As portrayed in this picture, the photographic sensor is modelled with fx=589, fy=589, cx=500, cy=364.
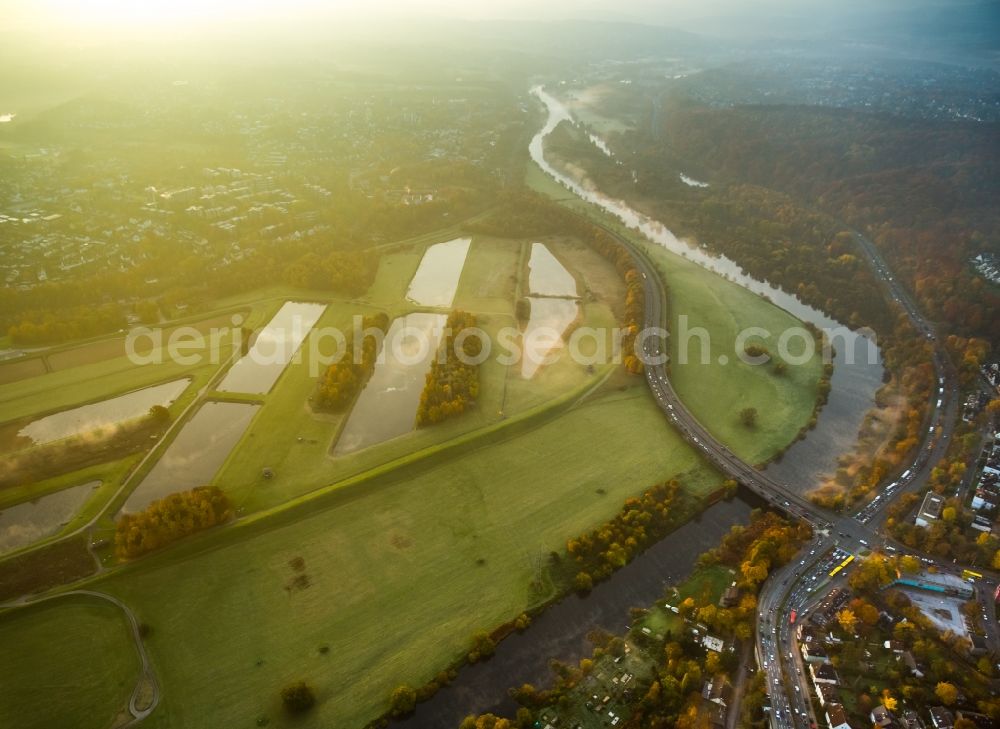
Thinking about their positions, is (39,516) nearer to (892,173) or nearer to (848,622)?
(848,622)

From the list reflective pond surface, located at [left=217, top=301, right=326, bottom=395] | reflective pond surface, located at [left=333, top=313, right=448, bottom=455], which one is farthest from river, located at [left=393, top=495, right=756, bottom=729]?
reflective pond surface, located at [left=217, top=301, right=326, bottom=395]

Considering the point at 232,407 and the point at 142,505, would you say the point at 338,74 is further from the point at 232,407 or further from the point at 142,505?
the point at 142,505

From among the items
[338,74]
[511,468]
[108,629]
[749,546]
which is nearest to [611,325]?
[511,468]

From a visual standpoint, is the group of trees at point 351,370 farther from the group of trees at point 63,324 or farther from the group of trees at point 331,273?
the group of trees at point 63,324

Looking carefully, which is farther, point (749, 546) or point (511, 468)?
point (511, 468)

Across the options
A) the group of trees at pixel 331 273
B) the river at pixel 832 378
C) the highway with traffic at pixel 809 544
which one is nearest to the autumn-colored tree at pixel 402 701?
the highway with traffic at pixel 809 544

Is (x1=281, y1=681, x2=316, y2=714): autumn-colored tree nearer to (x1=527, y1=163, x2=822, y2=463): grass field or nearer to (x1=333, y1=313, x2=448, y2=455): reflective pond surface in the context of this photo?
(x1=333, y1=313, x2=448, y2=455): reflective pond surface
